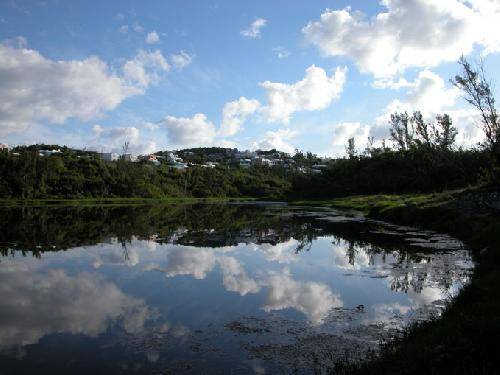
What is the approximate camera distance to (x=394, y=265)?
888 inches

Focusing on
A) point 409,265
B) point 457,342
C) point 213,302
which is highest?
point 457,342

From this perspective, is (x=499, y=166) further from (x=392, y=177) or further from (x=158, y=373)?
(x=392, y=177)

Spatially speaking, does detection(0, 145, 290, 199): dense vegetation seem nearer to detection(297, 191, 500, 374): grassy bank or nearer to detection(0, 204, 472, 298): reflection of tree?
detection(0, 204, 472, 298): reflection of tree

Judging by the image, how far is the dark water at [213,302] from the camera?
419 inches

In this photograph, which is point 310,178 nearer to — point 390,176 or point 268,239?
point 390,176

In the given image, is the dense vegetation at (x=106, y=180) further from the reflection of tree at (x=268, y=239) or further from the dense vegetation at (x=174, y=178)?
the reflection of tree at (x=268, y=239)

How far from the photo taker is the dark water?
1064 cm

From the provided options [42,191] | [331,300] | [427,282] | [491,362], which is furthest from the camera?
[42,191]

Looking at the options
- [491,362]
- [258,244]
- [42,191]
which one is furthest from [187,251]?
[42,191]

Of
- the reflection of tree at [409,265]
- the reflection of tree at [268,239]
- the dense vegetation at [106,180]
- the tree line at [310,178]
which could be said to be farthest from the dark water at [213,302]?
the dense vegetation at [106,180]

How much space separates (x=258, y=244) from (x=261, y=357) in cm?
2256

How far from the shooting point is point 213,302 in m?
15.7

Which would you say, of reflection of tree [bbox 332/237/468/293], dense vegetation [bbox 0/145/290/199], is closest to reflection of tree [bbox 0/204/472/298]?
reflection of tree [bbox 332/237/468/293]

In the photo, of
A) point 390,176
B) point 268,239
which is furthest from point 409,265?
point 390,176
